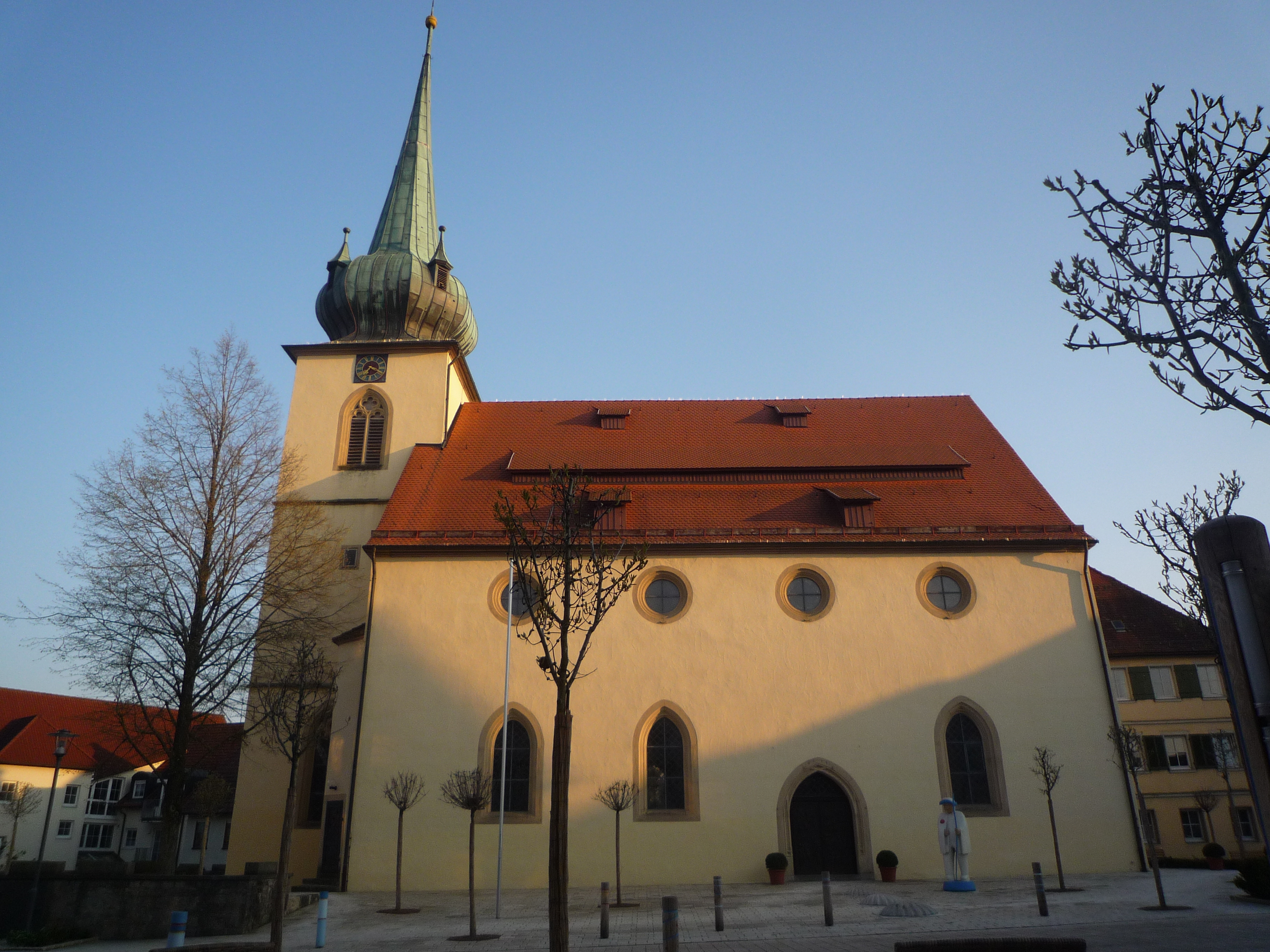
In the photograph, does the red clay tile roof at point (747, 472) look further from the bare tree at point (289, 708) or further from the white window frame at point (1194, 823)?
the white window frame at point (1194, 823)

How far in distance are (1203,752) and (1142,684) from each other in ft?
9.40

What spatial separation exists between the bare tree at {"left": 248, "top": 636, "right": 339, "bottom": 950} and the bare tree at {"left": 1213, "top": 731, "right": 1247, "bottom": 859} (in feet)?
92.3

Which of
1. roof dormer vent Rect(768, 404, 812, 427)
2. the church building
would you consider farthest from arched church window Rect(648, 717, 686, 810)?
roof dormer vent Rect(768, 404, 812, 427)

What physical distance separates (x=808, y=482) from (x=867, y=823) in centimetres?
826

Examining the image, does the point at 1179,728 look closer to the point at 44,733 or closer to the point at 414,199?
the point at 414,199

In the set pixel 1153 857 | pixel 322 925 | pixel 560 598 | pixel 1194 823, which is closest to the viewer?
pixel 560 598

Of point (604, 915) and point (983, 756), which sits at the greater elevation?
point (983, 756)

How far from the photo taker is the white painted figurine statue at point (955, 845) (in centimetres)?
1672

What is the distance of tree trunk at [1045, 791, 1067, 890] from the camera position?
1568 centimetres

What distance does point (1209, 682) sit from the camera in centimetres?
3170

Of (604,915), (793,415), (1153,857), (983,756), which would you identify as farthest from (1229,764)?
(604,915)

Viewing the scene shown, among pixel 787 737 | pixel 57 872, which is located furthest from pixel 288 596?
pixel 787 737

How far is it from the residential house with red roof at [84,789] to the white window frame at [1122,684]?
3467cm

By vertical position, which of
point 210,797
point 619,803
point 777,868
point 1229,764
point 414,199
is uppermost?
point 414,199
